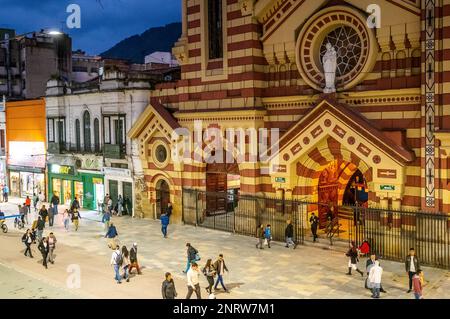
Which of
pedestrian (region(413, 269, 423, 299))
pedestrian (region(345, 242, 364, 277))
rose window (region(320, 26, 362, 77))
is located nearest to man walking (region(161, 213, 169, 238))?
pedestrian (region(345, 242, 364, 277))

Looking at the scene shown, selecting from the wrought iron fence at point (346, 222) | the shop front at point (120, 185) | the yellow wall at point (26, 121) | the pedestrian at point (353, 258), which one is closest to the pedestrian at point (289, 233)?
the wrought iron fence at point (346, 222)

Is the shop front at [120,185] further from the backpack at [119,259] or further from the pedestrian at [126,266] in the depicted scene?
the backpack at [119,259]

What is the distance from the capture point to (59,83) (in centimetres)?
3906

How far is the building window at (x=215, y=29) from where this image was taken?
93.3ft

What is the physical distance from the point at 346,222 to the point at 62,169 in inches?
827

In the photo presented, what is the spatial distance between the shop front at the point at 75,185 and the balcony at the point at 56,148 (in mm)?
1022

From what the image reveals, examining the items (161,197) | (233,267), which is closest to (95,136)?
(161,197)

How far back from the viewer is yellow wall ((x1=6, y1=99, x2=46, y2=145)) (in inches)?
1603

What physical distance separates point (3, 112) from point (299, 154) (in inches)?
1131

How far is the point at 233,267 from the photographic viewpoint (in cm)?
2147

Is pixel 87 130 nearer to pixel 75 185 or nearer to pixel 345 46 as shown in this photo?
pixel 75 185

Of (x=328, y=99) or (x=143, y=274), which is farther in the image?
(x=328, y=99)

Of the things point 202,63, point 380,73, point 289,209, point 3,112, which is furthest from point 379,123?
point 3,112

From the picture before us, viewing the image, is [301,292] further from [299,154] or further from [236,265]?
[299,154]
